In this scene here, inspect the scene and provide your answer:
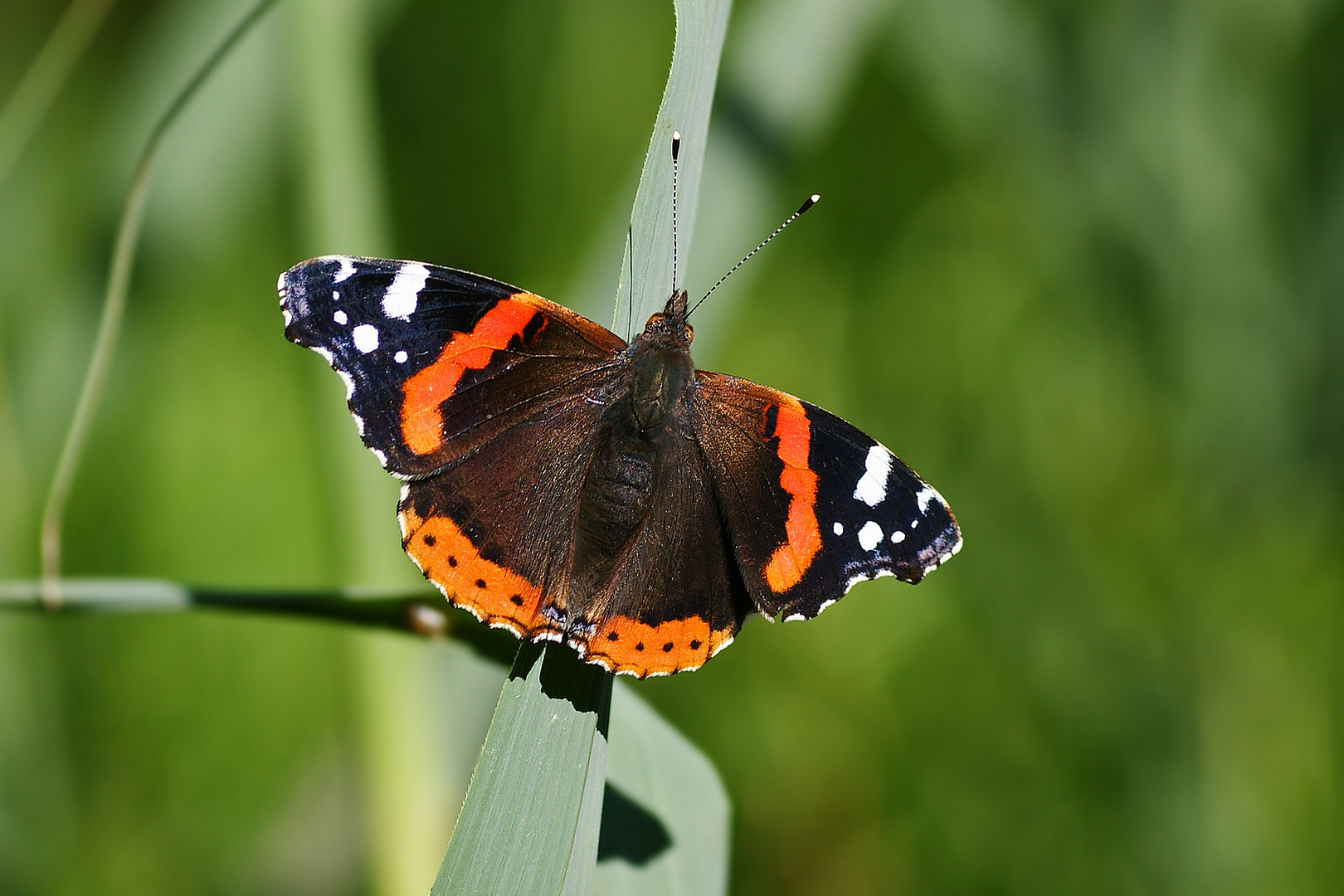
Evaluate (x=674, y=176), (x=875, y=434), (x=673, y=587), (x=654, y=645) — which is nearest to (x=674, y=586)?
(x=673, y=587)

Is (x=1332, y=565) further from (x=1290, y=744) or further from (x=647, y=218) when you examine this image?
(x=647, y=218)

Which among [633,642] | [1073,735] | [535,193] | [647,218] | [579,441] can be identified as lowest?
[1073,735]

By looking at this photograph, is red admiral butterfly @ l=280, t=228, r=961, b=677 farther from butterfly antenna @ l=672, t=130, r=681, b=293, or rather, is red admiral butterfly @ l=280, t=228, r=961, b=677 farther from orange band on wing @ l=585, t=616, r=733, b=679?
butterfly antenna @ l=672, t=130, r=681, b=293

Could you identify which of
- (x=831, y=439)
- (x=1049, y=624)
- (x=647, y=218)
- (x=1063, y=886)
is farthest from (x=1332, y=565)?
(x=647, y=218)

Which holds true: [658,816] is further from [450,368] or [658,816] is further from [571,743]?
[450,368]

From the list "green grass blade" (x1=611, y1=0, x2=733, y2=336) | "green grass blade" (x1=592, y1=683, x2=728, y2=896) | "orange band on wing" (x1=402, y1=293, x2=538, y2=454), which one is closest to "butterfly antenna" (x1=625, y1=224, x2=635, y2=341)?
"green grass blade" (x1=611, y1=0, x2=733, y2=336)
